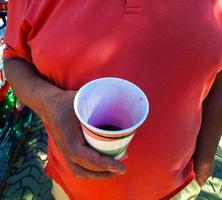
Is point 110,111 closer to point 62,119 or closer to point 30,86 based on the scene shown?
point 62,119

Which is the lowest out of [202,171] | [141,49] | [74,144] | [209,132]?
[202,171]

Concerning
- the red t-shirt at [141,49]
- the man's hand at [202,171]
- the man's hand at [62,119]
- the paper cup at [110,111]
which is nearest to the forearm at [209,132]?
the man's hand at [202,171]

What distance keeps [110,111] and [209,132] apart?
71 cm

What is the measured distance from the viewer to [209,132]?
1561 millimetres

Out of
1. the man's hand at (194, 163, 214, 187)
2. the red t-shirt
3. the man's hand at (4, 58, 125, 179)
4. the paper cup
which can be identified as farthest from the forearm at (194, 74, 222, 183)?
the man's hand at (4, 58, 125, 179)

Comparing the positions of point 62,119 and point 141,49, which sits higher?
point 141,49

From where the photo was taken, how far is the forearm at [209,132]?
4.83 feet

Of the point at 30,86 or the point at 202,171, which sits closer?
the point at 30,86

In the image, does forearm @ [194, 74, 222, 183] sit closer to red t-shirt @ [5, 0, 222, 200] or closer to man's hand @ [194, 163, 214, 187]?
man's hand @ [194, 163, 214, 187]

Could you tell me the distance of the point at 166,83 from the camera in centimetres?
108

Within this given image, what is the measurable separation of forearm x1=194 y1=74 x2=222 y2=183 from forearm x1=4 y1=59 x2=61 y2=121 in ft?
2.32

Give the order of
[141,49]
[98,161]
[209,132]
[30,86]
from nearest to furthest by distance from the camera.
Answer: [98,161] < [141,49] < [30,86] < [209,132]

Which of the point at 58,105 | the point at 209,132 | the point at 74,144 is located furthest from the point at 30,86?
the point at 209,132

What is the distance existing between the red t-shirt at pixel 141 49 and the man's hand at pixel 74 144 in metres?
0.09
